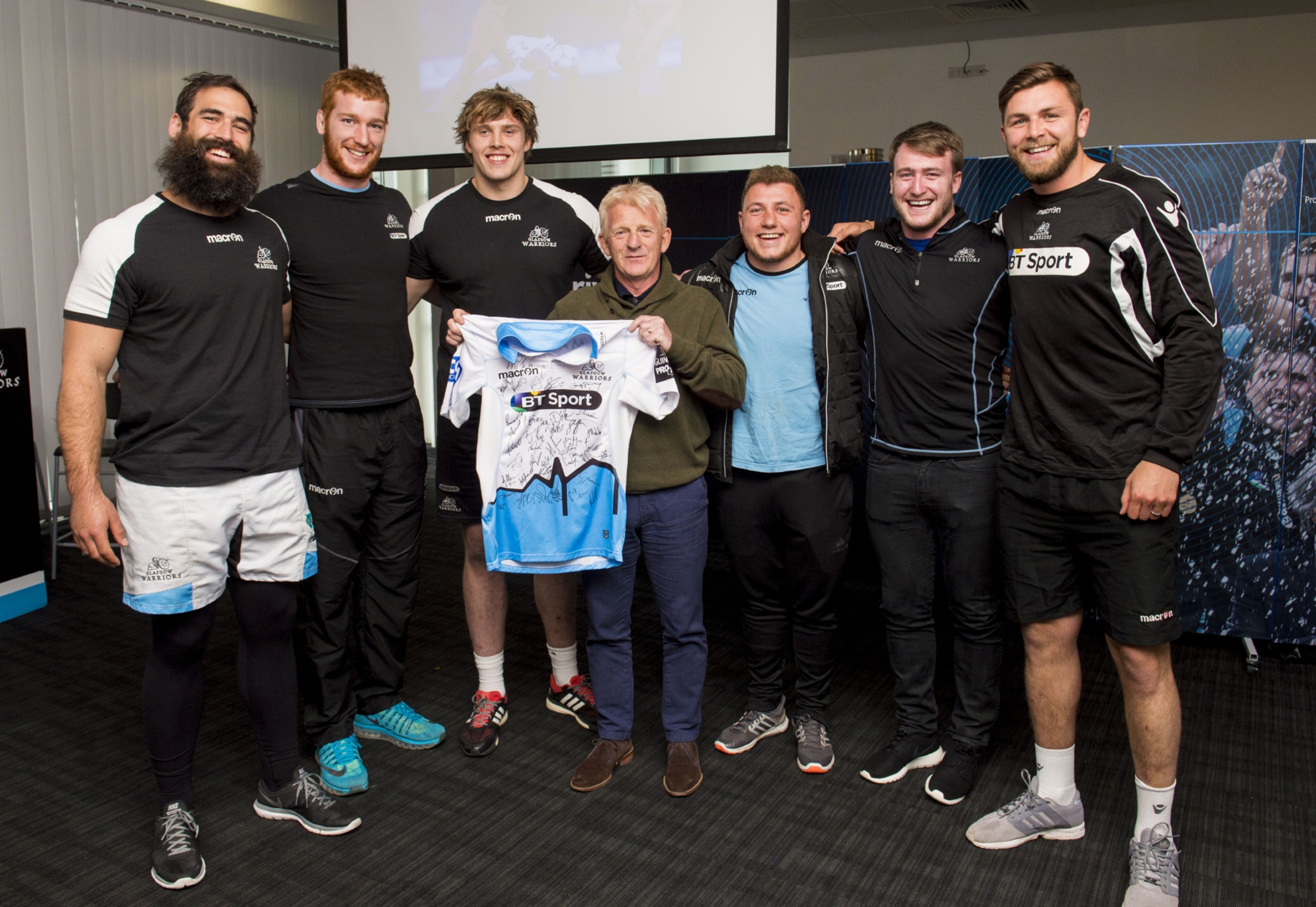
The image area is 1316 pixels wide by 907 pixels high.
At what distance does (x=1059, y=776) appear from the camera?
2.20 meters

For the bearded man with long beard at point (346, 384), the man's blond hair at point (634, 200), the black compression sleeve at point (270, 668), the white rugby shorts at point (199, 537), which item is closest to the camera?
the white rugby shorts at point (199, 537)

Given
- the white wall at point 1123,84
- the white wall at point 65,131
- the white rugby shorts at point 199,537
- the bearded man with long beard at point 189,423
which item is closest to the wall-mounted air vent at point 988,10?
the white wall at point 1123,84

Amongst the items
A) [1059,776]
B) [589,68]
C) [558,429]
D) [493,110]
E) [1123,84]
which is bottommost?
[1059,776]

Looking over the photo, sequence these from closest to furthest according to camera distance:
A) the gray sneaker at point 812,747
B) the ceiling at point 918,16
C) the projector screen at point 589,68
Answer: the gray sneaker at point 812,747
the projector screen at point 589,68
the ceiling at point 918,16

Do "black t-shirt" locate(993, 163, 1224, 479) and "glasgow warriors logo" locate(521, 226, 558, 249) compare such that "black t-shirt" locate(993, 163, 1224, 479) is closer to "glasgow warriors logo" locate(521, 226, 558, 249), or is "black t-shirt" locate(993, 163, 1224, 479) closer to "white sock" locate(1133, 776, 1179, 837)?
"white sock" locate(1133, 776, 1179, 837)

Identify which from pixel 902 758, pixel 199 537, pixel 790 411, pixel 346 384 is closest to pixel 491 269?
pixel 346 384

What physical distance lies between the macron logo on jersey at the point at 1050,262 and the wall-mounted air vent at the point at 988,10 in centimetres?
558

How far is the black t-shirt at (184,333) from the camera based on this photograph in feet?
6.22

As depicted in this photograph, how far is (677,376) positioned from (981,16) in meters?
6.21

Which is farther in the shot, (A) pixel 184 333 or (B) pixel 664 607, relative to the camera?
(B) pixel 664 607

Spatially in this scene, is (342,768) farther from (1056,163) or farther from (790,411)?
(1056,163)

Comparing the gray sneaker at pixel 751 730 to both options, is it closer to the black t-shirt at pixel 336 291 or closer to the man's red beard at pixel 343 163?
the black t-shirt at pixel 336 291

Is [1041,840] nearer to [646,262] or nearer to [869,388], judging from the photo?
[869,388]

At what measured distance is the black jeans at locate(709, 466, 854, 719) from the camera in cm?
242
